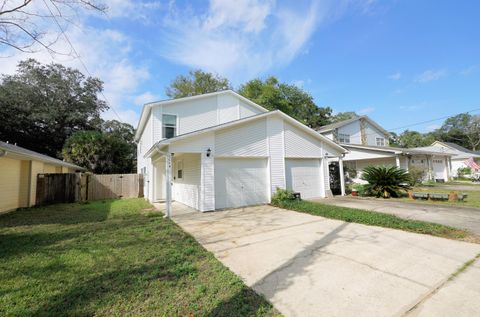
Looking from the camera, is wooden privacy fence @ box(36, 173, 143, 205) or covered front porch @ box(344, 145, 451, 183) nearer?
wooden privacy fence @ box(36, 173, 143, 205)

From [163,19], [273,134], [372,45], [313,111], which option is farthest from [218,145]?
[313,111]

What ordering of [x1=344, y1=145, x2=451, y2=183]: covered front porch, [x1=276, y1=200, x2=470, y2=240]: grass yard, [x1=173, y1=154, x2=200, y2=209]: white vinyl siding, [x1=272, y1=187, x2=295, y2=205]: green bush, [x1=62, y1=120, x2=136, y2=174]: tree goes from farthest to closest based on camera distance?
[x1=62, y1=120, x2=136, y2=174]: tree → [x1=344, y1=145, x2=451, y2=183]: covered front porch → [x1=272, y1=187, x2=295, y2=205]: green bush → [x1=173, y1=154, x2=200, y2=209]: white vinyl siding → [x1=276, y1=200, x2=470, y2=240]: grass yard

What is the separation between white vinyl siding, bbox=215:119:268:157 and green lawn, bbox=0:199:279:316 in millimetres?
4361

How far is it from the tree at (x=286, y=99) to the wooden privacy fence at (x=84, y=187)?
1596cm

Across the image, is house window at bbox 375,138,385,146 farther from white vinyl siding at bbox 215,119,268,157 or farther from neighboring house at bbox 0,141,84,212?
neighboring house at bbox 0,141,84,212

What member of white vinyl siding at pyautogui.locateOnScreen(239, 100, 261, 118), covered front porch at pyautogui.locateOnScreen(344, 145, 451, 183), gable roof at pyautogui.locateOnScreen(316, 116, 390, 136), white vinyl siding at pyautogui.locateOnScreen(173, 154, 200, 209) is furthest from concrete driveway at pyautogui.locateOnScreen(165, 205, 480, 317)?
gable roof at pyautogui.locateOnScreen(316, 116, 390, 136)

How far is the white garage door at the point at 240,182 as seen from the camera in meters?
9.27

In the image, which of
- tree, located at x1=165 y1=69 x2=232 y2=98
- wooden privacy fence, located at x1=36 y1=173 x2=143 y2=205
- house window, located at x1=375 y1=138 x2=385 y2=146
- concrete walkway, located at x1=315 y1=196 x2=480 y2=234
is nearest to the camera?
concrete walkway, located at x1=315 y1=196 x2=480 y2=234

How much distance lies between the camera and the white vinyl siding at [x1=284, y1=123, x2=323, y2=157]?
1103cm

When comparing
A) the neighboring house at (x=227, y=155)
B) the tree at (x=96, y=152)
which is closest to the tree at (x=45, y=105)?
the tree at (x=96, y=152)

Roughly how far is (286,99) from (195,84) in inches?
458

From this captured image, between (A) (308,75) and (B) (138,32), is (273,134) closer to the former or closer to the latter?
(B) (138,32)

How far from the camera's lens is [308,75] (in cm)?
1612

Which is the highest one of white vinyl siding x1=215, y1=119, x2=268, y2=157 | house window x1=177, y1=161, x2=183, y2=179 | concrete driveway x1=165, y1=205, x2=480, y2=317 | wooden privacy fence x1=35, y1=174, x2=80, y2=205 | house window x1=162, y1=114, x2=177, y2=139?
house window x1=162, y1=114, x2=177, y2=139
